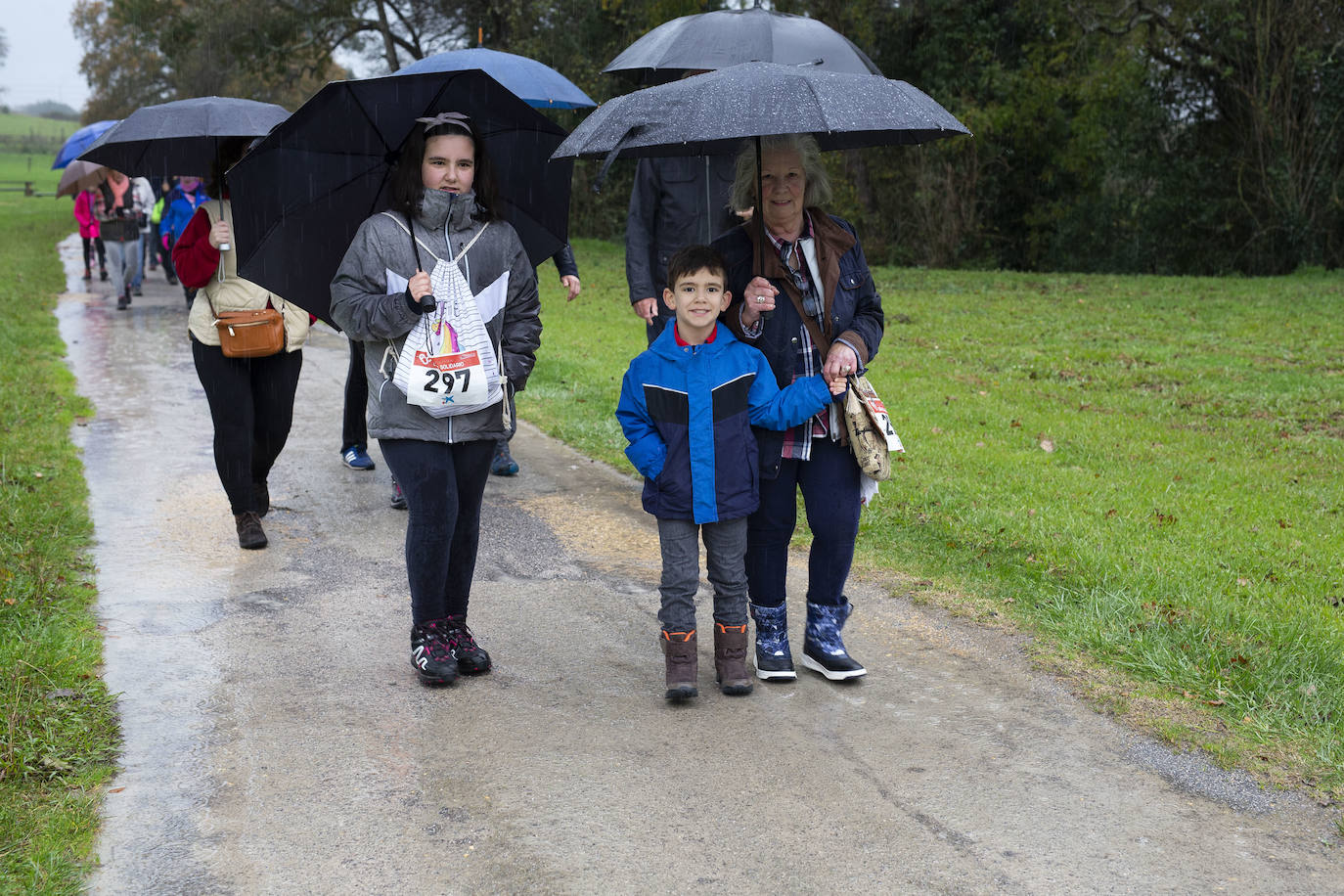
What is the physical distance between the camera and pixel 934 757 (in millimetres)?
4004

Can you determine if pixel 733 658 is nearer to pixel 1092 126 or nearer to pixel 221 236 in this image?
pixel 221 236

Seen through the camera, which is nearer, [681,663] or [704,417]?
[704,417]

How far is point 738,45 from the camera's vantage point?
19.0ft

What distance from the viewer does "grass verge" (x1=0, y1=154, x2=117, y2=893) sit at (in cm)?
342


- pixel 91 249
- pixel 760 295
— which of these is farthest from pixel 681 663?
pixel 91 249

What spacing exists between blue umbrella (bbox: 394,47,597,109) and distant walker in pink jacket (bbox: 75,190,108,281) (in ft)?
42.8

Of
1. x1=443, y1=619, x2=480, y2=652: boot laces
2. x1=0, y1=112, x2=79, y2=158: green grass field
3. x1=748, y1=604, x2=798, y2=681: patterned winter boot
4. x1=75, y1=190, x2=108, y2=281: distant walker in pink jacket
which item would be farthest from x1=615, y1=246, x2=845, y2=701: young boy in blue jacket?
x1=0, y1=112, x2=79, y2=158: green grass field

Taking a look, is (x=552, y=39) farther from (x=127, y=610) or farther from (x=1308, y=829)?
(x=1308, y=829)

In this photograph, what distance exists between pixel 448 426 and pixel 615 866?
173cm

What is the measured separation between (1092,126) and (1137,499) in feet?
65.7

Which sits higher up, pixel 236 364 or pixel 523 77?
pixel 523 77

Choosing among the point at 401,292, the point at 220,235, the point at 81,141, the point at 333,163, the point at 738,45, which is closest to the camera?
the point at 401,292

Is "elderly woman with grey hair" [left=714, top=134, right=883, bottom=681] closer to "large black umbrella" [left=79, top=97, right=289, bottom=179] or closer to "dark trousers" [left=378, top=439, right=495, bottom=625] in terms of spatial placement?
"dark trousers" [left=378, top=439, right=495, bottom=625]

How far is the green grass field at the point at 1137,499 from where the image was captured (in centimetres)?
451
